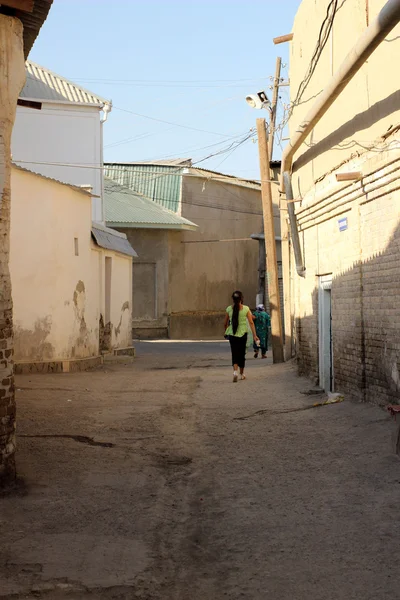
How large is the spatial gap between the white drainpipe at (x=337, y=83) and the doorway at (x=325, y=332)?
1.47m

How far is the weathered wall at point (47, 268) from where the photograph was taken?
16.3m

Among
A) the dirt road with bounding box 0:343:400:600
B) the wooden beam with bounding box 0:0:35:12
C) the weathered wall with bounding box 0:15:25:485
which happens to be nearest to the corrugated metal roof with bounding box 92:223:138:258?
the dirt road with bounding box 0:343:400:600

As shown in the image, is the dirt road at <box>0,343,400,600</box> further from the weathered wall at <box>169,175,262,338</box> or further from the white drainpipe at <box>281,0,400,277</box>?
the weathered wall at <box>169,175,262,338</box>

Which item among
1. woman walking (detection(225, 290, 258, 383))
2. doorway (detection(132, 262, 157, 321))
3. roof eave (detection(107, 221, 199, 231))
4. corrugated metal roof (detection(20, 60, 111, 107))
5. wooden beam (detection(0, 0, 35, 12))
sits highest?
corrugated metal roof (detection(20, 60, 111, 107))

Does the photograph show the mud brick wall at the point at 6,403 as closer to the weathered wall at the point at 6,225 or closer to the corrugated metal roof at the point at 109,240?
the weathered wall at the point at 6,225

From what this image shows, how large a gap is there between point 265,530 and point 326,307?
8.16 metres

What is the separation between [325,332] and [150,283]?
2327 cm

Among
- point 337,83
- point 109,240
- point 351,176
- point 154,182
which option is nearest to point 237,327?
point 351,176

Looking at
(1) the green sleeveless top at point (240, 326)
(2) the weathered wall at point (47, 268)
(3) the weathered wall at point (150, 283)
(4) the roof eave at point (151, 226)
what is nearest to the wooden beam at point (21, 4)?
(2) the weathered wall at point (47, 268)

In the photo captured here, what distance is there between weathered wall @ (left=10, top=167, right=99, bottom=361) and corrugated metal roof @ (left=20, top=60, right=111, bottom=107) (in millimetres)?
12525

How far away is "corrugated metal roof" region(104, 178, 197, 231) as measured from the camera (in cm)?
3541

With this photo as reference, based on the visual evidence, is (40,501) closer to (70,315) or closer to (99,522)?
(99,522)

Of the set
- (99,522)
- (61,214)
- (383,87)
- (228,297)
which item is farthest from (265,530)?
(228,297)

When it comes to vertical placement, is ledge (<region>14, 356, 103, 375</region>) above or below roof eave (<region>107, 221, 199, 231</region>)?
below
